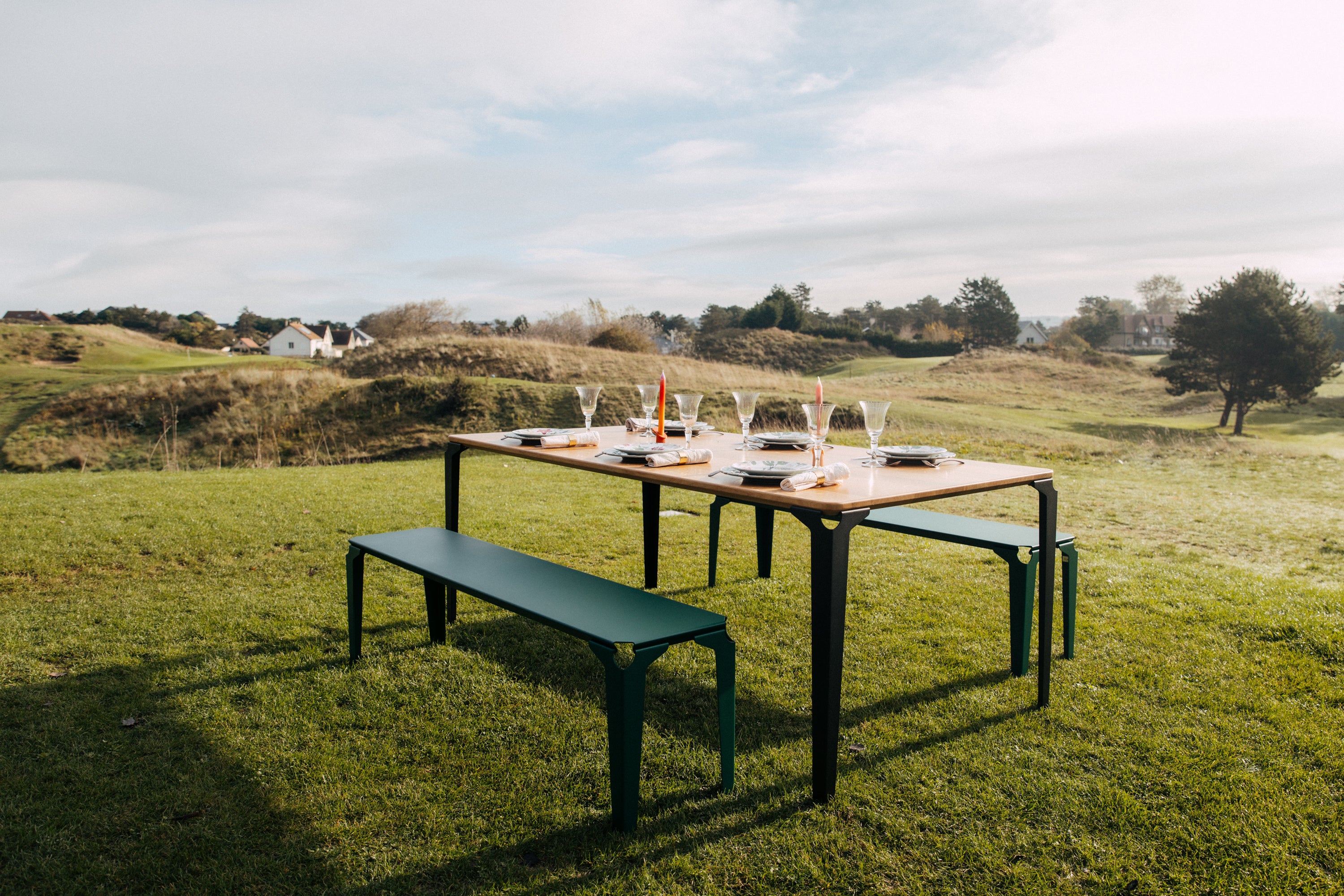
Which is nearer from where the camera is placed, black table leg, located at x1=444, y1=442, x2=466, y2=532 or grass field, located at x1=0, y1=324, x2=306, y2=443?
black table leg, located at x1=444, y1=442, x2=466, y2=532

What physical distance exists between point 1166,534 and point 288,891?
7191 mm

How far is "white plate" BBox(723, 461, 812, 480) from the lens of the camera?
268cm

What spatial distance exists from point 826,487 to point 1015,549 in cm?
129

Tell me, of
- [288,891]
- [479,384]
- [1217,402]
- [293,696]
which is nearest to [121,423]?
[479,384]

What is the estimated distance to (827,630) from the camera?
240 centimetres

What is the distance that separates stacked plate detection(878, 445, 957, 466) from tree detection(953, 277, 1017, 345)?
53533 millimetres

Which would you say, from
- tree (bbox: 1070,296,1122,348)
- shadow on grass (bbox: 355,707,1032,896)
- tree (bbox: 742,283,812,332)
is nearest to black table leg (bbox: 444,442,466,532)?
shadow on grass (bbox: 355,707,1032,896)

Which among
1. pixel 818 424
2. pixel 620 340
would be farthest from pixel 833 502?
pixel 620 340

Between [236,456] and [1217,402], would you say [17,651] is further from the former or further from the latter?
[1217,402]

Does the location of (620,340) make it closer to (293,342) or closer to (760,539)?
(760,539)

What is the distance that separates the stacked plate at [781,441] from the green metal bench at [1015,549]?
1.47 feet

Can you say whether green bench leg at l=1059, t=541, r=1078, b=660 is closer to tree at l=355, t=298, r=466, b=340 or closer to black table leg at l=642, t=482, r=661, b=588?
black table leg at l=642, t=482, r=661, b=588

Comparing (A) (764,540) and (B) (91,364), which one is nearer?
(A) (764,540)

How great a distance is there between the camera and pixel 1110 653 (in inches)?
151
